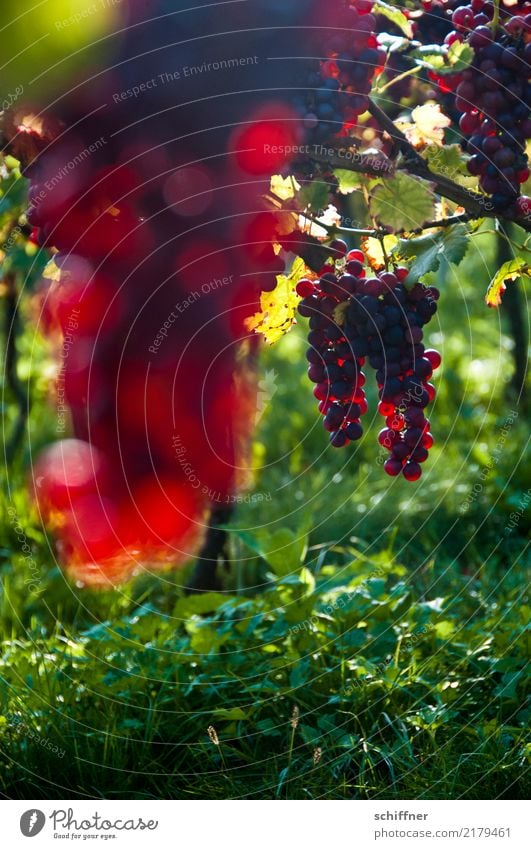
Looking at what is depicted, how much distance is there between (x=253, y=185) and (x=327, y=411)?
318 mm

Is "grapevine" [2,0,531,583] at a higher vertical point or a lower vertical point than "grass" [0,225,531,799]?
higher

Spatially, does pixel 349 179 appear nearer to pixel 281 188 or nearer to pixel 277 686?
pixel 281 188

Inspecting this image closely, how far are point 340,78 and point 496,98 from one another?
0.67 feet

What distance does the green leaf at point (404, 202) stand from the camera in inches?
46.7

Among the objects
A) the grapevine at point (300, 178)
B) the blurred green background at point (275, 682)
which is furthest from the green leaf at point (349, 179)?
the blurred green background at point (275, 682)

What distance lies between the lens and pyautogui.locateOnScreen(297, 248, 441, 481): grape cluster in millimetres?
1174

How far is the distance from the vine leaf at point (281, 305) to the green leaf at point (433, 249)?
0.15 m

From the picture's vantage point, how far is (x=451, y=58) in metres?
1.11

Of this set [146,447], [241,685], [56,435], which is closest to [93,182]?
[146,447]
